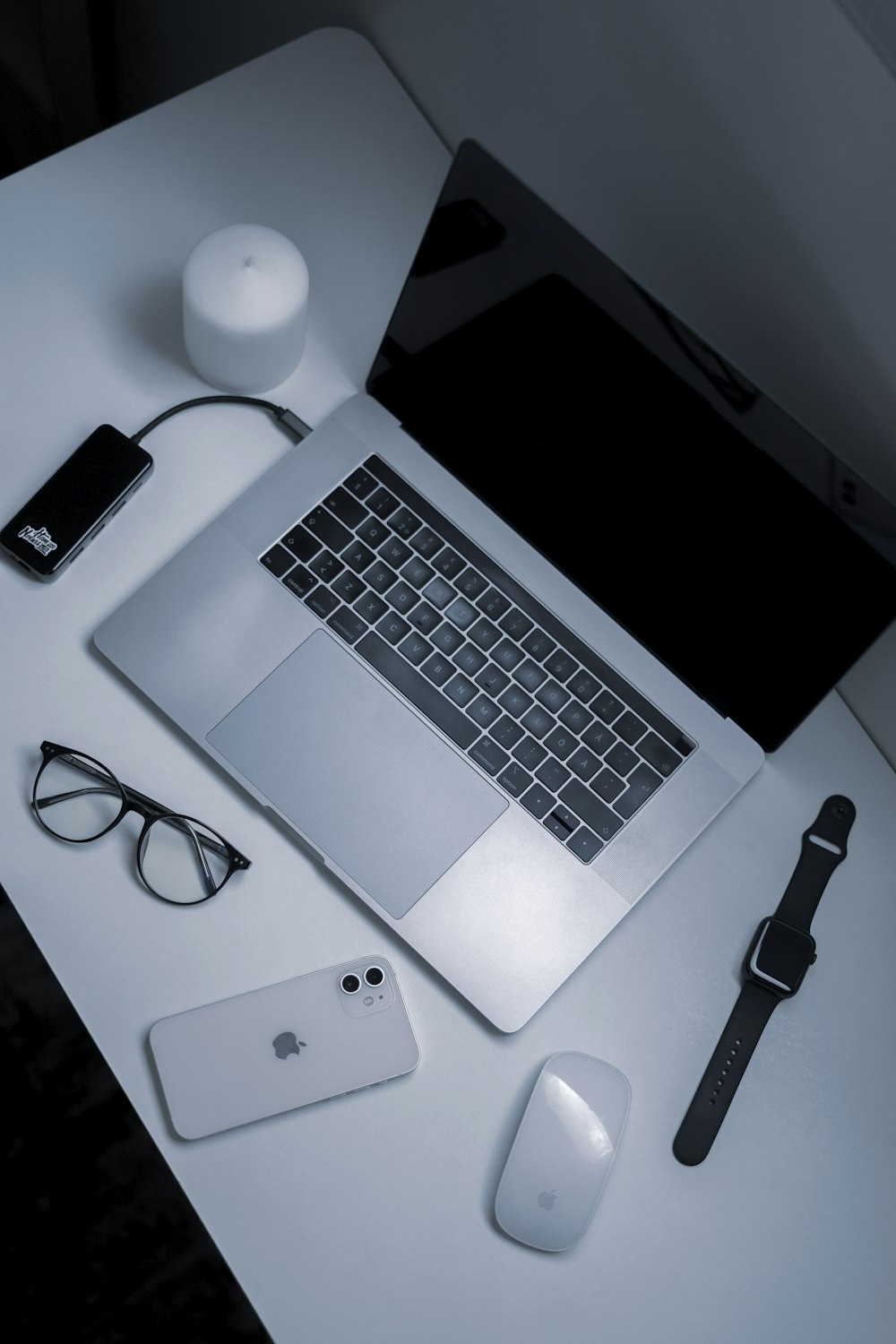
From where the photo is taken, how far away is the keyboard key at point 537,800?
871 millimetres

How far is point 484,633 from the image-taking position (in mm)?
908

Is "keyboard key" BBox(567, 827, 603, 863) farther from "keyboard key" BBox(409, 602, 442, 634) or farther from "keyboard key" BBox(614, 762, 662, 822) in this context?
"keyboard key" BBox(409, 602, 442, 634)

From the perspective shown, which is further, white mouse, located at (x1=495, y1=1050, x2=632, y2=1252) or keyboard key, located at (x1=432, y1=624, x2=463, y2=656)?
keyboard key, located at (x1=432, y1=624, x2=463, y2=656)

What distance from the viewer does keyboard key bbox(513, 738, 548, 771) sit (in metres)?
0.88

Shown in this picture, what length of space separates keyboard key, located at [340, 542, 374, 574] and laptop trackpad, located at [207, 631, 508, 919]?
0.24 feet

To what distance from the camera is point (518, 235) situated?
80 centimetres

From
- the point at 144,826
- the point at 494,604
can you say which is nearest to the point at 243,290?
the point at 494,604

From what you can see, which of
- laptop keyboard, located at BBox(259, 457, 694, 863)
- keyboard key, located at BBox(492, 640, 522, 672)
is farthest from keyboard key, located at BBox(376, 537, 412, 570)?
keyboard key, located at BBox(492, 640, 522, 672)

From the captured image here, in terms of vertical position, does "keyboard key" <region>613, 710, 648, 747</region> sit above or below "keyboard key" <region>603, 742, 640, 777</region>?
above

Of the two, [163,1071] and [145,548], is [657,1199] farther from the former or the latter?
[145,548]

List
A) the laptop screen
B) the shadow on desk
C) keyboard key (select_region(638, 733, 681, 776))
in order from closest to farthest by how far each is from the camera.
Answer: the laptop screen, keyboard key (select_region(638, 733, 681, 776)), the shadow on desk

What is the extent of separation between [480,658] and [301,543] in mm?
171

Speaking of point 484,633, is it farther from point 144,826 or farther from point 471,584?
point 144,826

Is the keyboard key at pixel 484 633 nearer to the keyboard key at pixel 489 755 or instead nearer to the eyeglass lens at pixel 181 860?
the keyboard key at pixel 489 755
